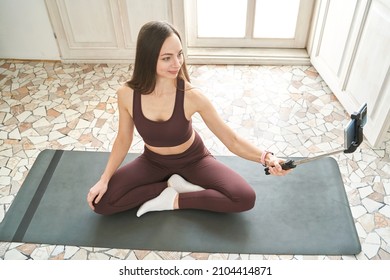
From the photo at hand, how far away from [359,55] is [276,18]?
0.91m

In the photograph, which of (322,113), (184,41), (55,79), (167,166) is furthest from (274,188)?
(55,79)

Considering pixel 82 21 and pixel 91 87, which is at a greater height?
pixel 82 21

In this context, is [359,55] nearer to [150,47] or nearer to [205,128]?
[205,128]

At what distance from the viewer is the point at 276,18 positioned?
2816 mm

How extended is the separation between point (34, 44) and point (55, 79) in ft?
1.30

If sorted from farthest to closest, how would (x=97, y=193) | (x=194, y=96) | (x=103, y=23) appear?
(x=103, y=23) < (x=97, y=193) < (x=194, y=96)

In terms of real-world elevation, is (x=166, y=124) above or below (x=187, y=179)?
above

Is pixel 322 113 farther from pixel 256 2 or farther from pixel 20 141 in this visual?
pixel 20 141

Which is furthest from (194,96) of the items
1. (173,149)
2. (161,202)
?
(161,202)

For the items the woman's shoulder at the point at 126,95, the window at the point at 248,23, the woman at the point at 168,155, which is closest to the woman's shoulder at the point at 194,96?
the woman at the point at 168,155

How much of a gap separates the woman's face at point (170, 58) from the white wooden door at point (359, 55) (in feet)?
3.88

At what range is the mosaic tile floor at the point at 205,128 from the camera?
5.41 feet

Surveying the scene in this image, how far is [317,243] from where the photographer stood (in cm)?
160

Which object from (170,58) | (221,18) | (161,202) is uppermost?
(170,58)
